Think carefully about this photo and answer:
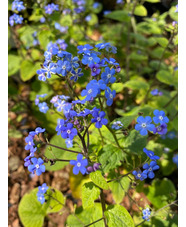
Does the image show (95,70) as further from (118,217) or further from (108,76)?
(118,217)

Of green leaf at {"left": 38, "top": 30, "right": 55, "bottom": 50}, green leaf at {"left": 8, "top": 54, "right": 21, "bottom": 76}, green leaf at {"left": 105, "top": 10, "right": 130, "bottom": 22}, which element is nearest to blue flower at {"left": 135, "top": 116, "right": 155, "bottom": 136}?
green leaf at {"left": 38, "top": 30, "right": 55, "bottom": 50}

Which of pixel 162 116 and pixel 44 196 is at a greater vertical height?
pixel 162 116

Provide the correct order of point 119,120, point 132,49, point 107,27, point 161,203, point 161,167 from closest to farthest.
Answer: point 119,120
point 161,203
point 161,167
point 132,49
point 107,27

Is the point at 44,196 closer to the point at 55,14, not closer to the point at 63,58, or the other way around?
the point at 63,58

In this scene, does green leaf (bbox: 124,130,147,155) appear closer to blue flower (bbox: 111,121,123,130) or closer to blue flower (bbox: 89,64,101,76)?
blue flower (bbox: 111,121,123,130)

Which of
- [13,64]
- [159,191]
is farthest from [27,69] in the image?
[159,191]

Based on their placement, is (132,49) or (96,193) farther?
(132,49)
